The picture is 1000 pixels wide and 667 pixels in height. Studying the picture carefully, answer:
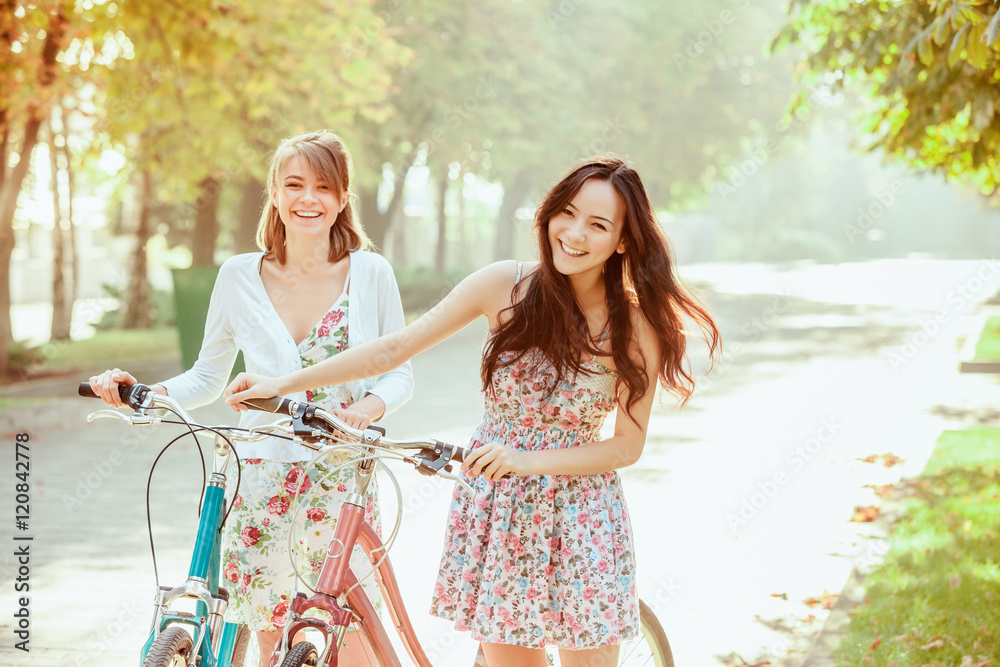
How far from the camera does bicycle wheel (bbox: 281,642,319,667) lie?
2.44 m

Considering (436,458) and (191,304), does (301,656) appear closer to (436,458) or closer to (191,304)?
(436,458)

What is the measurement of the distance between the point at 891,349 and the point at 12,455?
43.0ft

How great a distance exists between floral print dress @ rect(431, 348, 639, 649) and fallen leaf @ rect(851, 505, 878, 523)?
4.60m

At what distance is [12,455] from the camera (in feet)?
31.4

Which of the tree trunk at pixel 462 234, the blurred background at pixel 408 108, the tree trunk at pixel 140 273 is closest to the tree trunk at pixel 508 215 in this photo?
the blurred background at pixel 408 108

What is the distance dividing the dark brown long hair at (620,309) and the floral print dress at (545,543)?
54mm

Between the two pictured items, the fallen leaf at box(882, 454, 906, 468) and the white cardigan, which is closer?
the white cardigan

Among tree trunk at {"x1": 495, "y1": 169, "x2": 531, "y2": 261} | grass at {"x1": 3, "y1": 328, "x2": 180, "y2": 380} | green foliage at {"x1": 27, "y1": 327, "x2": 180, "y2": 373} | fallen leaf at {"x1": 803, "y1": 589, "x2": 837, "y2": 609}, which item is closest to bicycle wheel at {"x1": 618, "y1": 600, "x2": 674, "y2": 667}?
fallen leaf at {"x1": 803, "y1": 589, "x2": 837, "y2": 609}

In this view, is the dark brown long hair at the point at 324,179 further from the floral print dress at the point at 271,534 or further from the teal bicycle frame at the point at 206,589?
the teal bicycle frame at the point at 206,589

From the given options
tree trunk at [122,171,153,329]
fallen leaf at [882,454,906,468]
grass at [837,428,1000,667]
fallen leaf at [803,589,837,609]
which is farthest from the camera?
tree trunk at [122,171,153,329]

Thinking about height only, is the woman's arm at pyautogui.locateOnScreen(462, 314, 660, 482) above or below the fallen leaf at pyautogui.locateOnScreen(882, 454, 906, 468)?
above

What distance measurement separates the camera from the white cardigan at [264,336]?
10.5 feet

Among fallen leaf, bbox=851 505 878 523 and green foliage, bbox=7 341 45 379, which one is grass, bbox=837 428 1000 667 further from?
green foliage, bbox=7 341 45 379

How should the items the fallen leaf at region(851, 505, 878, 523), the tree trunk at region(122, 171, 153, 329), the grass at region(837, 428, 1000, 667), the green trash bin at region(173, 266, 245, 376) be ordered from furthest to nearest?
the tree trunk at region(122, 171, 153, 329), the green trash bin at region(173, 266, 245, 376), the fallen leaf at region(851, 505, 878, 523), the grass at region(837, 428, 1000, 667)
